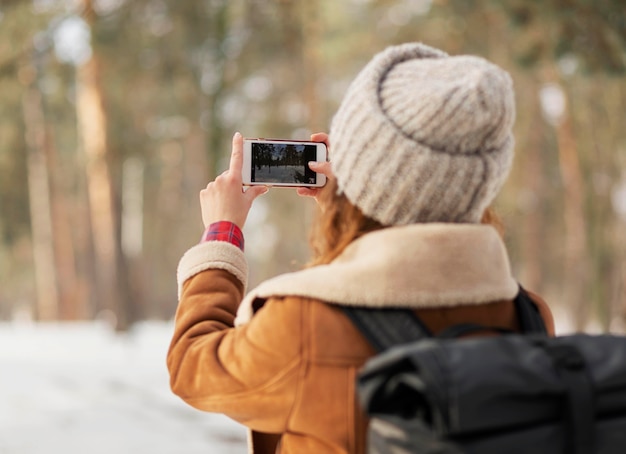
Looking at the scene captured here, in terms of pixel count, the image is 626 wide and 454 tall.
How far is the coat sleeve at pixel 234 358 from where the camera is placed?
150 cm

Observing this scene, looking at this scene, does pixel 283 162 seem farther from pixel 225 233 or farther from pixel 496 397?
pixel 496 397

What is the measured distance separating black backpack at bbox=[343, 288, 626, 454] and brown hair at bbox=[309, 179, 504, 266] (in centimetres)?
27

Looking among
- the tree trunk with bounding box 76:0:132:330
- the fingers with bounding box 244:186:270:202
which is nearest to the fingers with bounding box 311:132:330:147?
the fingers with bounding box 244:186:270:202

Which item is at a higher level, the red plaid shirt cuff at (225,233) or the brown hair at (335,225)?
the brown hair at (335,225)

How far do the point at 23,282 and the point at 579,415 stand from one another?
40.5 metres

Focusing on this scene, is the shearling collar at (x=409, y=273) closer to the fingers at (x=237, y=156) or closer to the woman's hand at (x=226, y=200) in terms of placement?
the woman's hand at (x=226, y=200)

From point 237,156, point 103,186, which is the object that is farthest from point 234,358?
point 103,186

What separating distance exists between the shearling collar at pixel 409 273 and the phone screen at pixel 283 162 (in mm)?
488

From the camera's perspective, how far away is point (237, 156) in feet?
6.44

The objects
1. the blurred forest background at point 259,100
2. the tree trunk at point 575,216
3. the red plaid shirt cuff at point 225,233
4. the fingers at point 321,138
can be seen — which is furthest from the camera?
the tree trunk at point 575,216

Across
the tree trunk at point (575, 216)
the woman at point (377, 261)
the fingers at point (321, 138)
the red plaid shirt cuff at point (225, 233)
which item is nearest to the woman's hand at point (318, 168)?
the fingers at point (321, 138)

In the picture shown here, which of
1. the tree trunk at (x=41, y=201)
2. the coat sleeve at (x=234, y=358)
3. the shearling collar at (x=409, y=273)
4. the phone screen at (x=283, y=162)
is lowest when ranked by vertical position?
the tree trunk at (x=41, y=201)

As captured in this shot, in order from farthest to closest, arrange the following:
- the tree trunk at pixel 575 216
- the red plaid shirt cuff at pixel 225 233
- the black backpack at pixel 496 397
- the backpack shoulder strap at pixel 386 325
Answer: the tree trunk at pixel 575 216 < the red plaid shirt cuff at pixel 225 233 < the backpack shoulder strap at pixel 386 325 < the black backpack at pixel 496 397

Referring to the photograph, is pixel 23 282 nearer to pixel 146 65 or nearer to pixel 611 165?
pixel 146 65
